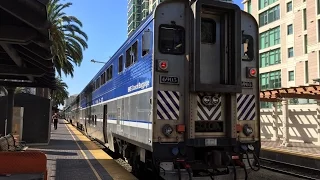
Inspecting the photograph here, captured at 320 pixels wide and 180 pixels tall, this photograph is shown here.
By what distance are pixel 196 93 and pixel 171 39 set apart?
4.03 ft

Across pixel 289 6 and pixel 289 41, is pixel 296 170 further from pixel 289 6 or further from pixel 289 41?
pixel 289 6

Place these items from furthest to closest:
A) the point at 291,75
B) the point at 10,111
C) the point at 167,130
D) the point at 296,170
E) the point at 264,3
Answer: the point at 264,3, the point at 291,75, the point at 296,170, the point at 10,111, the point at 167,130

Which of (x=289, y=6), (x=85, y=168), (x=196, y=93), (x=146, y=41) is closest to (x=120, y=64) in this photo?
(x=85, y=168)

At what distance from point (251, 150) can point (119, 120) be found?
4.18m

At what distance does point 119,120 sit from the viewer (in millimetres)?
10586

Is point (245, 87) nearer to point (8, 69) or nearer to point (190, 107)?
point (190, 107)

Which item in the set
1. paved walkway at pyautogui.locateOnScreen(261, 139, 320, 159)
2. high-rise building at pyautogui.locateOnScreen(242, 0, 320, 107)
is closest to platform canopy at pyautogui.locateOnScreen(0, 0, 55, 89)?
paved walkway at pyautogui.locateOnScreen(261, 139, 320, 159)

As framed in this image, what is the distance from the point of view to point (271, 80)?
1807 inches

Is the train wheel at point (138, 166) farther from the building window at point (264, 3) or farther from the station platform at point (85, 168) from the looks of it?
the building window at point (264, 3)

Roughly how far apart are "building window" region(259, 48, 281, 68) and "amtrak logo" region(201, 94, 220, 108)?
38909 mm

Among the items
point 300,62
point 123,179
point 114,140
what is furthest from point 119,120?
point 300,62

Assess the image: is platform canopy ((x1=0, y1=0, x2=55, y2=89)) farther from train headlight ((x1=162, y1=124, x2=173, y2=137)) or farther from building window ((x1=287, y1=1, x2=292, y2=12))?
building window ((x1=287, y1=1, x2=292, y2=12))

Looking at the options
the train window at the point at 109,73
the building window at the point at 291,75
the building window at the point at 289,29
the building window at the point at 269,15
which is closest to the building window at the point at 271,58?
the building window at the point at 291,75

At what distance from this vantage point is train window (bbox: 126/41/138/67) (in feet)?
29.3
